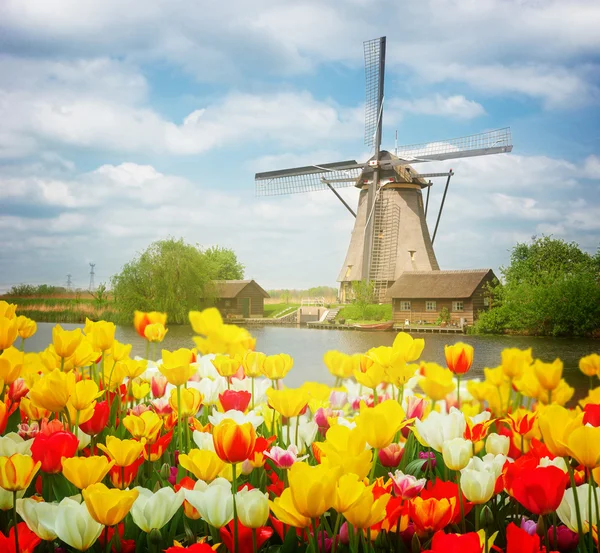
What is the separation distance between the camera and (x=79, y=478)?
670 millimetres

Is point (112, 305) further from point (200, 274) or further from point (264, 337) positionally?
point (264, 337)

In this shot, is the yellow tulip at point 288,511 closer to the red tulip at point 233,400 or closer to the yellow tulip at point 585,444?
the yellow tulip at point 585,444

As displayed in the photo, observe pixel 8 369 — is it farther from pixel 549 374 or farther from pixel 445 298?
pixel 445 298

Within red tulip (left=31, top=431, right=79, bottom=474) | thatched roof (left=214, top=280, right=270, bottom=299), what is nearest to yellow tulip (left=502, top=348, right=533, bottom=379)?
red tulip (left=31, top=431, right=79, bottom=474)

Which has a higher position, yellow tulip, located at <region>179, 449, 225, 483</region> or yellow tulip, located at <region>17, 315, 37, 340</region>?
yellow tulip, located at <region>17, 315, 37, 340</region>

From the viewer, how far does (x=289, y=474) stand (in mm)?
550

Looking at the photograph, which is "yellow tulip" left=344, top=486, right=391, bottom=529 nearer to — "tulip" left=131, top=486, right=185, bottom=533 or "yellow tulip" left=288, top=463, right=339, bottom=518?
"yellow tulip" left=288, top=463, right=339, bottom=518

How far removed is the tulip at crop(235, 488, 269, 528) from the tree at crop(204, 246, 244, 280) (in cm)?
443

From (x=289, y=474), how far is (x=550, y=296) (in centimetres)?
362

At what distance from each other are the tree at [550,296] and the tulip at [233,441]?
11.6ft

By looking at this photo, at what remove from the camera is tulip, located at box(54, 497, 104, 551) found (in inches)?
24.4

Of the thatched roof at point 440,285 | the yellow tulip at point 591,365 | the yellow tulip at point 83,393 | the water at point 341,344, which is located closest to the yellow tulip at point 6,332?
the yellow tulip at point 83,393

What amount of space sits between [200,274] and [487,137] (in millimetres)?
9334

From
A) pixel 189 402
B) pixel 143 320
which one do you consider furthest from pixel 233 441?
pixel 143 320
